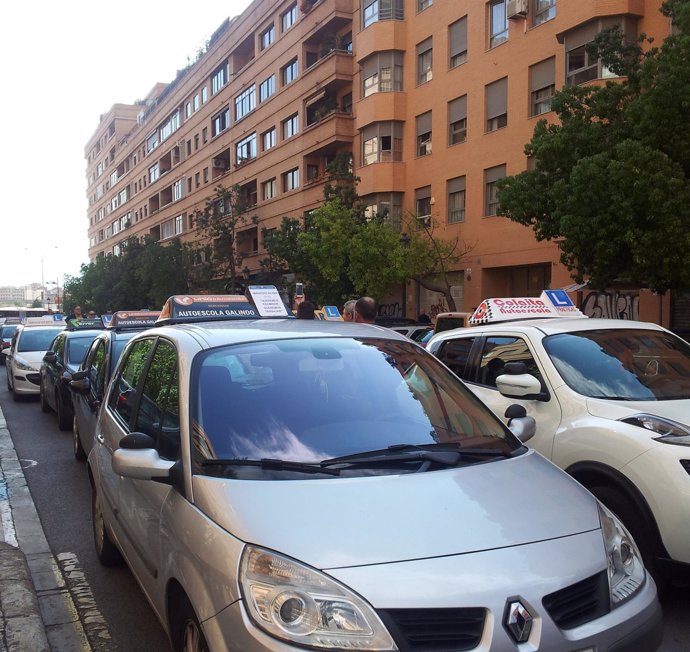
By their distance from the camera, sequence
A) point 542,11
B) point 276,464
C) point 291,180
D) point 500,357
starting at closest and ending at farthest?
point 276,464, point 500,357, point 542,11, point 291,180

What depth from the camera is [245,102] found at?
44.0 m

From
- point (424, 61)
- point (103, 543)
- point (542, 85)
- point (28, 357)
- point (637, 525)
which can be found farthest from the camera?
point (424, 61)

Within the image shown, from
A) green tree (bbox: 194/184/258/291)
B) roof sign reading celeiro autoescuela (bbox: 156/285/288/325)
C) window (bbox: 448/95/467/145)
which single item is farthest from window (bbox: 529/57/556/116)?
green tree (bbox: 194/184/258/291)

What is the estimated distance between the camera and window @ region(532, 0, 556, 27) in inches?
863

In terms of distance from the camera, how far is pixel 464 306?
26359 mm

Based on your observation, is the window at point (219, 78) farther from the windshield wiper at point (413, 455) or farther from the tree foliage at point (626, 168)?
the windshield wiper at point (413, 455)

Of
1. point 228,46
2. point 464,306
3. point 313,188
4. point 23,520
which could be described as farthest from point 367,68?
point 23,520

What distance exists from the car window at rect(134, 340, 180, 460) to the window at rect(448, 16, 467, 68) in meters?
24.9

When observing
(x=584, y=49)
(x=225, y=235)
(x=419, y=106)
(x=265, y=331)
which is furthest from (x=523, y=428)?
(x=225, y=235)

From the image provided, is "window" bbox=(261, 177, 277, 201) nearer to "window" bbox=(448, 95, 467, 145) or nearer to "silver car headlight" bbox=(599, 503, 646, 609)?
"window" bbox=(448, 95, 467, 145)

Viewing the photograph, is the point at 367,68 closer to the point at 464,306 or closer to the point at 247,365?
the point at 464,306

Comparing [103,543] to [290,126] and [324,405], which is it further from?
[290,126]

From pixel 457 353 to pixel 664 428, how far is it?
8.12 ft

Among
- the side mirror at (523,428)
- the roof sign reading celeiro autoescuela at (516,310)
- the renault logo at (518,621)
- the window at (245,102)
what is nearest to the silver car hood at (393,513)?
the renault logo at (518,621)
